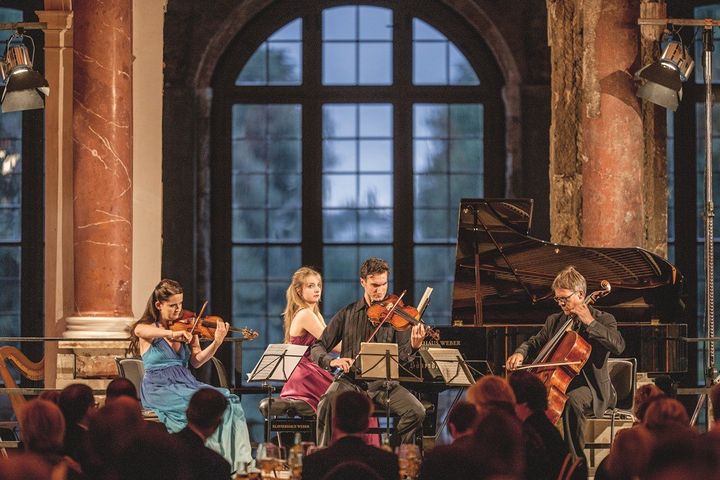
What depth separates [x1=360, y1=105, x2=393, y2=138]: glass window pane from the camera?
44.8 ft

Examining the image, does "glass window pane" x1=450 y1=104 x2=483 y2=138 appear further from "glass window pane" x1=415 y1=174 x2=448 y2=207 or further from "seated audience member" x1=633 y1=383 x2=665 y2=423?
"seated audience member" x1=633 y1=383 x2=665 y2=423

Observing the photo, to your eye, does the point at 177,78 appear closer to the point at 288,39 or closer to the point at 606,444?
the point at 288,39

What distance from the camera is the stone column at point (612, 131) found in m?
9.21

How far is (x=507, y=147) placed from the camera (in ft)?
44.0

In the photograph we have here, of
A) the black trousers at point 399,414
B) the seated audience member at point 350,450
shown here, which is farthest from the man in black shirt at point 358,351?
the seated audience member at point 350,450

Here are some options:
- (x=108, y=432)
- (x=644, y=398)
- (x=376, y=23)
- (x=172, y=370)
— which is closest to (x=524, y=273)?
(x=172, y=370)

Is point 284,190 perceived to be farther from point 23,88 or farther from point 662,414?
point 662,414

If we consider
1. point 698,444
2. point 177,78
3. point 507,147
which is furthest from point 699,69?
point 698,444

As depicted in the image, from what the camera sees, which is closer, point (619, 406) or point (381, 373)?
point (381, 373)

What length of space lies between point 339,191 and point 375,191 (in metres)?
0.41

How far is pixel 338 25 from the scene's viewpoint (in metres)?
13.7

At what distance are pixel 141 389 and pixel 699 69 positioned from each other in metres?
7.98

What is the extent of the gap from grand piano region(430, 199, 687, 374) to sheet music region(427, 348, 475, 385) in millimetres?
769

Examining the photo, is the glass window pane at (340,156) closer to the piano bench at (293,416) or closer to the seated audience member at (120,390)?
the piano bench at (293,416)
